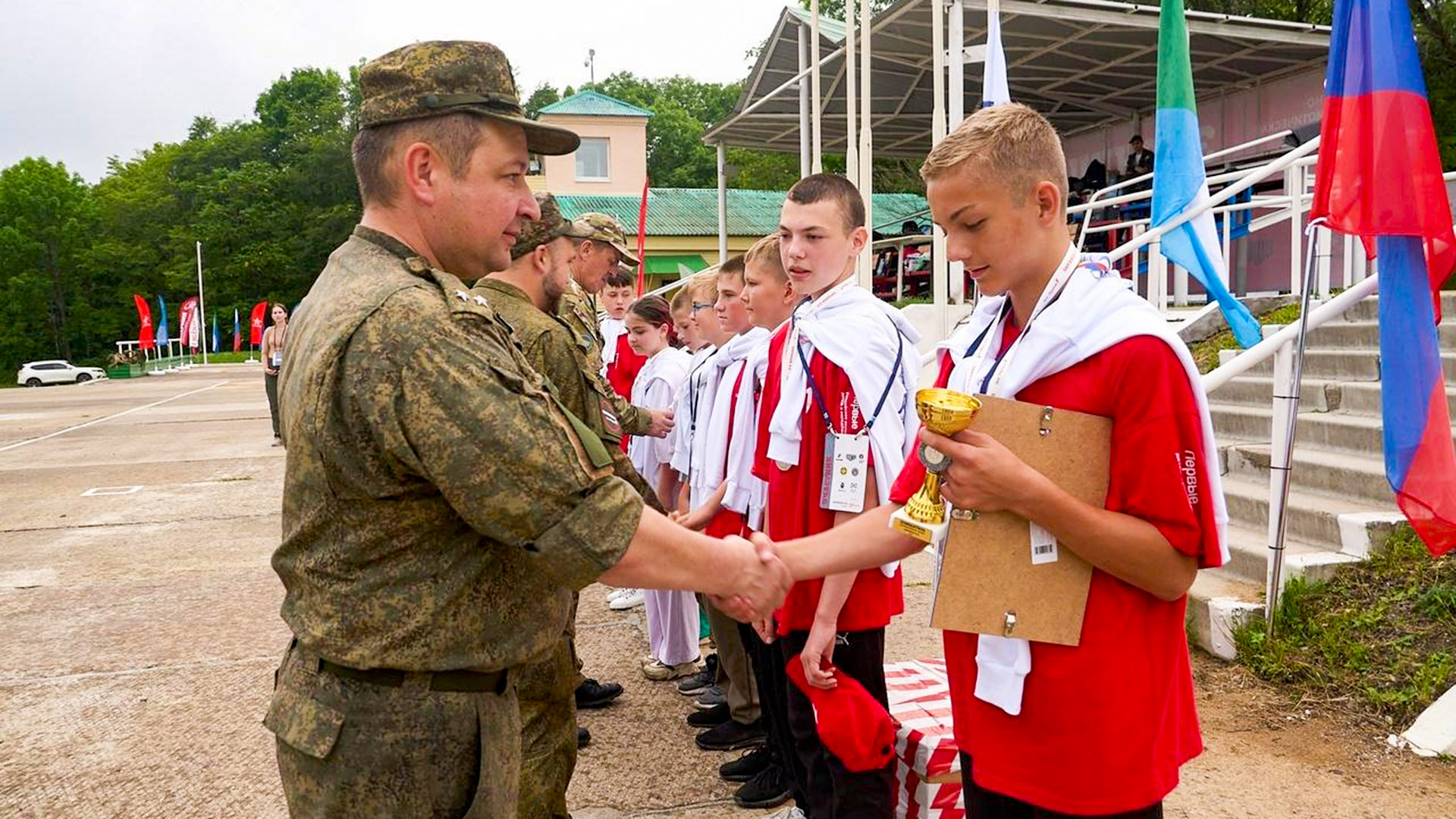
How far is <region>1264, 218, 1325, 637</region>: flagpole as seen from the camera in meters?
4.59

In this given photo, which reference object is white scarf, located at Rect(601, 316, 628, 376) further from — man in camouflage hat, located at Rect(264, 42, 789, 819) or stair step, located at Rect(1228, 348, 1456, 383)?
man in camouflage hat, located at Rect(264, 42, 789, 819)

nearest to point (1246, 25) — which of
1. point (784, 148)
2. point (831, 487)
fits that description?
point (784, 148)

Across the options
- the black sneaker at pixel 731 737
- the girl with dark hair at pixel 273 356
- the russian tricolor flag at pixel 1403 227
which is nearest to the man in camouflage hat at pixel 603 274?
the black sneaker at pixel 731 737

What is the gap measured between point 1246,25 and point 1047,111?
18.7 ft

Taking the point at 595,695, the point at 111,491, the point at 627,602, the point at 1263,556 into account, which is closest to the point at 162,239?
the point at 111,491

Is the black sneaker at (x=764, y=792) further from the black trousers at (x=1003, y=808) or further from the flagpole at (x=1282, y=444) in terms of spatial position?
the flagpole at (x=1282, y=444)

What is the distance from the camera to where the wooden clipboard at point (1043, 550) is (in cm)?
192

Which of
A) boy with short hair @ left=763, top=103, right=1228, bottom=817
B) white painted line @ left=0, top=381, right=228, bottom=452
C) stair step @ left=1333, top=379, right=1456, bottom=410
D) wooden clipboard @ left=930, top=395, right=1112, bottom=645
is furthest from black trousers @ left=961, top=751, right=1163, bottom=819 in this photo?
white painted line @ left=0, top=381, right=228, bottom=452

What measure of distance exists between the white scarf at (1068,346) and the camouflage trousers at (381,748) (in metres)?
1.03

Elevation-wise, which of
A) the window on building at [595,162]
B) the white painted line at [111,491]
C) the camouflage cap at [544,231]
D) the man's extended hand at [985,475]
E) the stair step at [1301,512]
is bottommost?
the white painted line at [111,491]

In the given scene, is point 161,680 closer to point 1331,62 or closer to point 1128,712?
point 1128,712

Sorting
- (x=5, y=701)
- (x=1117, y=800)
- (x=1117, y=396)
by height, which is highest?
(x=1117, y=396)

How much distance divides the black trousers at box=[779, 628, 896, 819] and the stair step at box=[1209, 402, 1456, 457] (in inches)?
117

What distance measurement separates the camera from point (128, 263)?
71938 mm
